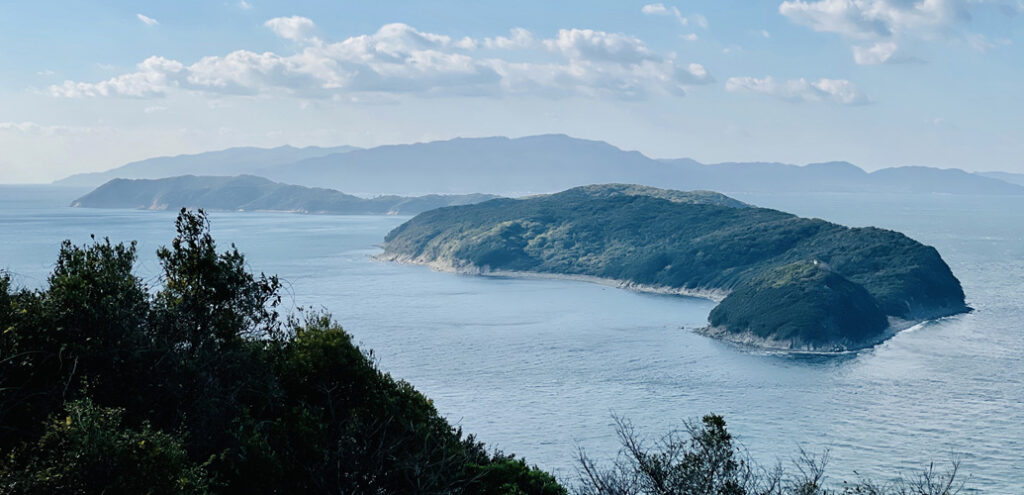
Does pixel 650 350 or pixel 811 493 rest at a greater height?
pixel 811 493

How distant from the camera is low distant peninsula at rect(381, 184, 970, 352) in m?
116

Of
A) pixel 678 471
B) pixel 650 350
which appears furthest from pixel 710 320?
pixel 678 471

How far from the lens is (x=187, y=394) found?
1741cm

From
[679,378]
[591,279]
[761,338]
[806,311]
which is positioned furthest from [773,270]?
[679,378]

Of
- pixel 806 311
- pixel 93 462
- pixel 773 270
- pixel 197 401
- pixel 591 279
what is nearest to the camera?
pixel 93 462

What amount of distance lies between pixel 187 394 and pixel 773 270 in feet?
437

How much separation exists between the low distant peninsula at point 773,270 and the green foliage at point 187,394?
319 feet

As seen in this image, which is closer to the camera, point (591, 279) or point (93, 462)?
point (93, 462)

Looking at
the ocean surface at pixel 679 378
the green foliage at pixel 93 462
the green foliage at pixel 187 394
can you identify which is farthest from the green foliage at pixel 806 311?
the green foliage at pixel 93 462

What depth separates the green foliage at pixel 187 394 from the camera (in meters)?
13.3

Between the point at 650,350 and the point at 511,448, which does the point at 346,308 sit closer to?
the point at 650,350

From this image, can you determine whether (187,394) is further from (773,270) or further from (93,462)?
(773,270)

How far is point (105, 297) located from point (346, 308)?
115260mm

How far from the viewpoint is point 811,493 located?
65.1ft
